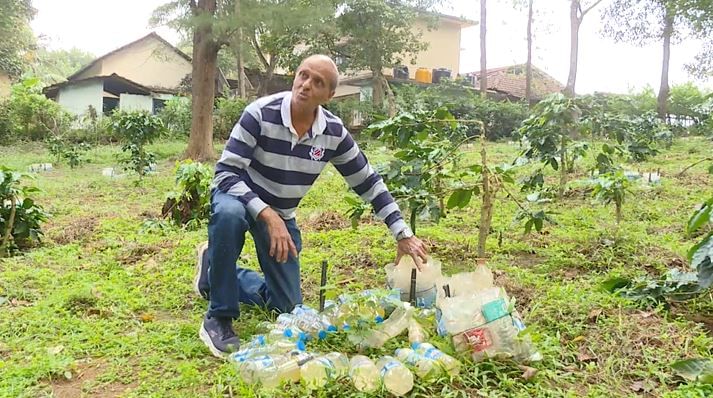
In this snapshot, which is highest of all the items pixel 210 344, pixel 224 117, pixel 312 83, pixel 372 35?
pixel 372 35


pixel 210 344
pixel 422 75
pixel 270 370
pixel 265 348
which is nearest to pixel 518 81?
pixel 422 75

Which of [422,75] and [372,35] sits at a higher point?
[372,35]

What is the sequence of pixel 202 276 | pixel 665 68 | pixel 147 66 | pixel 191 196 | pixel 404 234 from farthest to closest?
pixel 147 66 < pixel 665 68 < pixel 191 196 < pixel 202 276 < pixel 404 234

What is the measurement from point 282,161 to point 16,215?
2437 mm

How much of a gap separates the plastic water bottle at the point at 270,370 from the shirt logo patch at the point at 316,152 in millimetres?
872

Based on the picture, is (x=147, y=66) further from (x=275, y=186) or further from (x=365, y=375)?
(x=365, y=375)

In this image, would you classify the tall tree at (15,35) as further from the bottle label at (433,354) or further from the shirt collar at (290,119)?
the bottle label at (433,354)

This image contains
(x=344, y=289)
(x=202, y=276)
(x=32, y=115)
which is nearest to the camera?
(x=202, y=276)

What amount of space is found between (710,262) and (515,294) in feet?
2.75

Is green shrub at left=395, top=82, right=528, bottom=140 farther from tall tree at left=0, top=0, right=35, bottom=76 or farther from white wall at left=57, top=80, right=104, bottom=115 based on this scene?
tall tree at left=0, top=0, right=35, bottom=76

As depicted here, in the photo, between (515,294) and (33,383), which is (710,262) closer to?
(515,294)

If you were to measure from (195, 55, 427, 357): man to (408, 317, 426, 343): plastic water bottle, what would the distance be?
269mm

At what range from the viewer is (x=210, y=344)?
7.32 ft

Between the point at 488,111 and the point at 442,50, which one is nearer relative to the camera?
the point at 488,111
